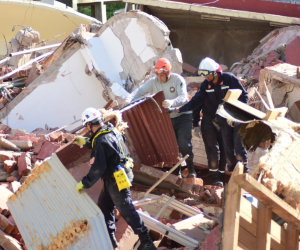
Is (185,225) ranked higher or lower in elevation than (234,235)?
lower

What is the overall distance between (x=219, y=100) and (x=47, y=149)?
287cm

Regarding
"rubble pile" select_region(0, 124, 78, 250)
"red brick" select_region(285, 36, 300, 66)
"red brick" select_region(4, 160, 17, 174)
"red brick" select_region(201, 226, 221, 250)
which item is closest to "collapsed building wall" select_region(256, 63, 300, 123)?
"red brick" select_region(201, 226, 221, 250)

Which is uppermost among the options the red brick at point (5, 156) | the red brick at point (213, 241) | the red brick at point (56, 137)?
the red brick at point (213, 241)

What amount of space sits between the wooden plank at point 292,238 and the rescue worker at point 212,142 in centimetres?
276

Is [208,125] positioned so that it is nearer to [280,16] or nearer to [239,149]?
[239,149]

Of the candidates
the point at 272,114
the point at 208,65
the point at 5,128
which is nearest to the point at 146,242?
the point at 272,114

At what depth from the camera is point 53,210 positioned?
5410mm

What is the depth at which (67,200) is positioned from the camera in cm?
529

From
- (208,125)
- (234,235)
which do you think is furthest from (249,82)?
(234,235)

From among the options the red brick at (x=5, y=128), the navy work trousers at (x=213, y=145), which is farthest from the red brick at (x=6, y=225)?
the red brick at (x=5, y=128)

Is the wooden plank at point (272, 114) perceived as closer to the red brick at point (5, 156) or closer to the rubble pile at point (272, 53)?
the red brick at point (5, 156)

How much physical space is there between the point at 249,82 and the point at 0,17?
13204 millimetres

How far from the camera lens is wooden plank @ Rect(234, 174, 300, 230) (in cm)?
383

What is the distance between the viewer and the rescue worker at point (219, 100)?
646 cm
